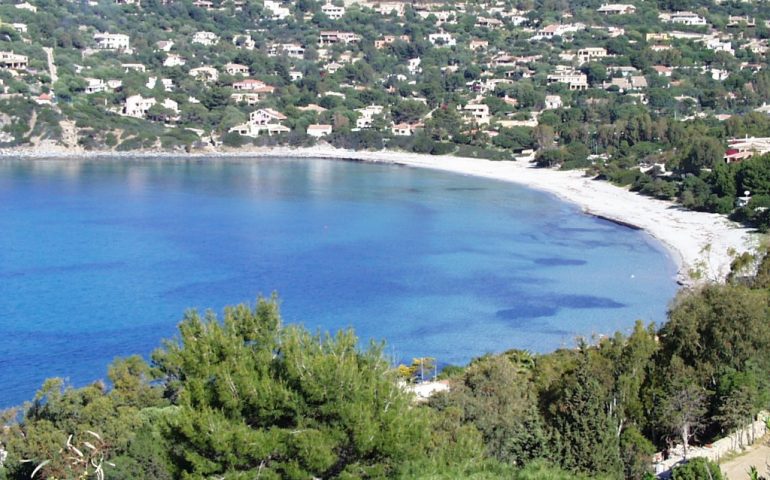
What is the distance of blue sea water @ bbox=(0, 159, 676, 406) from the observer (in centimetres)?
1889

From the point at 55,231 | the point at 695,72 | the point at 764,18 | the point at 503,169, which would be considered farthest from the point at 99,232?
the point at 764,18

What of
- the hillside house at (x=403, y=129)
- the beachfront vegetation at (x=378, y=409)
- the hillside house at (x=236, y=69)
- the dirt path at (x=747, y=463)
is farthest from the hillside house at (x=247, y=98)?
the dirt path at (x=747, y=463)

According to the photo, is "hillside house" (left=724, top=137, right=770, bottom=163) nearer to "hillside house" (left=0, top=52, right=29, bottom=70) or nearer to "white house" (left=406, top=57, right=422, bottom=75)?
"white house" (left=406, top=57, right=422, bottom=75)

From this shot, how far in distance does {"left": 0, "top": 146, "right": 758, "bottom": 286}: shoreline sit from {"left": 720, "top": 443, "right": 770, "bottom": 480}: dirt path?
9908 mm

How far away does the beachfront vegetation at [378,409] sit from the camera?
6.96 metres

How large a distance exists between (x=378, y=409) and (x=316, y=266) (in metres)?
18.4

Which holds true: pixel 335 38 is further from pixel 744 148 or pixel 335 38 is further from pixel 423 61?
pixel 744 148

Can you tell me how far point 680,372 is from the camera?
11281 mm

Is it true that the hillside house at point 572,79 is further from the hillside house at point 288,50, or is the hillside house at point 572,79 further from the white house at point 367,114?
the hillside house at point 288,50

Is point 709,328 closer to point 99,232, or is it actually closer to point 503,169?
point 99,232

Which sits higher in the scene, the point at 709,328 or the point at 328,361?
the point at 328,361

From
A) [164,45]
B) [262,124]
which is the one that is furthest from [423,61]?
[164,45]

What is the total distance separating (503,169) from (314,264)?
873 inches

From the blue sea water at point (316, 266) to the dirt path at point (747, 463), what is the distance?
7.21m
